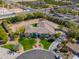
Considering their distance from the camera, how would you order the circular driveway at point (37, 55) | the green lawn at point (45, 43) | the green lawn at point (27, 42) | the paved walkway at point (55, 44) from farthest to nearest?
the green lawn at point (45, 43) → the green lawn at point (27, 42) → the paved walkway at point (55, 44) → the circular driveway at point (37, 55)

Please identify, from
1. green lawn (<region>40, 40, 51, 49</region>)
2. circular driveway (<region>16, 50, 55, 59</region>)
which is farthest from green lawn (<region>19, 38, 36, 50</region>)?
circular driveway (<region>16, 50, 55, 59</region>)

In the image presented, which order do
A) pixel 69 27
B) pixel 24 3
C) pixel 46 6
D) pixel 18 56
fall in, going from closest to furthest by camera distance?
pixel 18 56 → pixel 69 27 → pixel 46 6 → pixel 24 3

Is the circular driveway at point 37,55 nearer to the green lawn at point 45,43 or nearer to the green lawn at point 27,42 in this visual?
the green lawn at point 27,42

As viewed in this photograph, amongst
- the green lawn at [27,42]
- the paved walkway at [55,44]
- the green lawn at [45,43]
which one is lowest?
the green lawn at [45,43]

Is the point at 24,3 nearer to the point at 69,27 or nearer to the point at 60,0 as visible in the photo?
the point at 60,0

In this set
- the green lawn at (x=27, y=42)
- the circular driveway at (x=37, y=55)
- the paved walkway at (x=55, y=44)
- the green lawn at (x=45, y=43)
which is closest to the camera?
the circular driveway at (x=37, y=55)

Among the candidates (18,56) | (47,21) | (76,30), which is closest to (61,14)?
(47,21)

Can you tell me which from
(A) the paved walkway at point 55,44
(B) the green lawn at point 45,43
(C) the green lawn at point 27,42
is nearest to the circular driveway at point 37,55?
(A) the paved walkway at point 55,44

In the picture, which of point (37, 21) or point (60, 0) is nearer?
point (37, 21)

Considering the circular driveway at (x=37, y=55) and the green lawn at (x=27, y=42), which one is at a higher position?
the circular driveway at (x=37, y=55)
